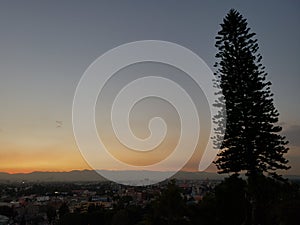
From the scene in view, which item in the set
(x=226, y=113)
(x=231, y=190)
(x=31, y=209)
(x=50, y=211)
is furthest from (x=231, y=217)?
(x=31, y=209)

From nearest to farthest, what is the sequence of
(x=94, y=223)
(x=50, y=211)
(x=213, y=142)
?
1. (x=213, y=142)
2. (x=94, y=223)
3. (x=50, y=211)

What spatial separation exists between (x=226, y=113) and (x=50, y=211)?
3431 cm

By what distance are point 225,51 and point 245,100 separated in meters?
1.81

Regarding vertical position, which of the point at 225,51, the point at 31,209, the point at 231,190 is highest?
the point at 225,51

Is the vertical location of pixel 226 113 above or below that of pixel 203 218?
above

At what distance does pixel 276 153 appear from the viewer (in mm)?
10633

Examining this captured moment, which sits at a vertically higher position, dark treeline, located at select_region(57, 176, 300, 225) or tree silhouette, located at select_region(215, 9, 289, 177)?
tree silhouette, located at select_region(215, 9, 289, 177)

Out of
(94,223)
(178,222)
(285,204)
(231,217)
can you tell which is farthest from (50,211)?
(285,204)

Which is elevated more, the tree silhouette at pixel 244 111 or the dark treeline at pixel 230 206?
the tree silhouette at pixel 244 111

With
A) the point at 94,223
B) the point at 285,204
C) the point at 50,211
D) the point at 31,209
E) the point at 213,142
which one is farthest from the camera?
the point at 31,209

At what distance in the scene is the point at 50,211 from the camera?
→ 132ft

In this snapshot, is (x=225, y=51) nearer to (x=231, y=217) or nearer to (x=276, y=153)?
(x=276, y=153)

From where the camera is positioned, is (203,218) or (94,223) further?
(94,223)

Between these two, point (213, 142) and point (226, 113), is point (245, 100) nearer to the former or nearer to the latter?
point (226, 113)
